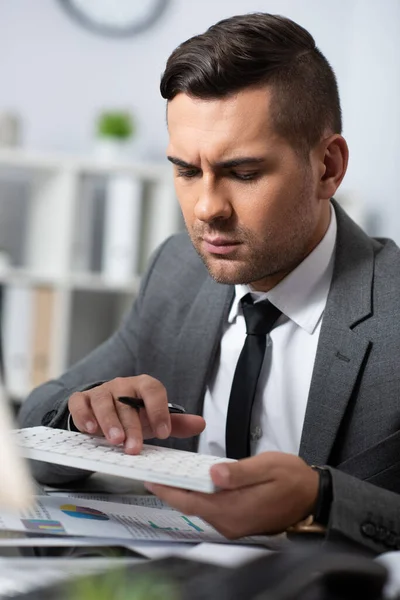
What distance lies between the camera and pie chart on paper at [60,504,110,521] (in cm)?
103

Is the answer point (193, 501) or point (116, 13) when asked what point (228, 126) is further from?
point (116, 13)

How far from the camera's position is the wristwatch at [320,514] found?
1.01 meters

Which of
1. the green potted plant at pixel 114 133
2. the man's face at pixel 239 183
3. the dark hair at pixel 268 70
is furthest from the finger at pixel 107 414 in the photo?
the green potted plant at pixel 114 133

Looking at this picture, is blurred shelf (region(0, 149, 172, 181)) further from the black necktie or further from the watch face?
the black necktie

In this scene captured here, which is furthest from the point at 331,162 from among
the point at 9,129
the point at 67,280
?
the point at 9,129

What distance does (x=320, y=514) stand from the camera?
1.02 m

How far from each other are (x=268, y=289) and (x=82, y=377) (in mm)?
415

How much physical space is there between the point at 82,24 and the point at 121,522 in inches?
115

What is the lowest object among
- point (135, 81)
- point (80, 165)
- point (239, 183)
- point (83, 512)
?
point (83, 512)

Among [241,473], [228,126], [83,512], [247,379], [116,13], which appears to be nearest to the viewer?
[241,473]

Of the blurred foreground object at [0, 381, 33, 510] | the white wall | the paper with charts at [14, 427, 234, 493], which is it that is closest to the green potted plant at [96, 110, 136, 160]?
the white wall

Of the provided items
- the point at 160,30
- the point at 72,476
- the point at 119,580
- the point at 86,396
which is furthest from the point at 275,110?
the point at 160,30

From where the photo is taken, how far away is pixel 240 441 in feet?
4.81

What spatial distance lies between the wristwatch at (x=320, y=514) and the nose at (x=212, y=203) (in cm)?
50
